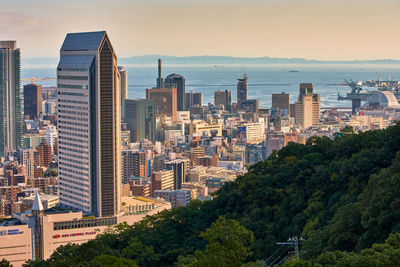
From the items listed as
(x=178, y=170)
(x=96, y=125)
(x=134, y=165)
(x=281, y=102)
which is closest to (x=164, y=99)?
(x=281, y=102)

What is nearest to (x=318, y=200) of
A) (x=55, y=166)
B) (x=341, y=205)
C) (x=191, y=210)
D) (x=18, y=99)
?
(x=341, y=205)

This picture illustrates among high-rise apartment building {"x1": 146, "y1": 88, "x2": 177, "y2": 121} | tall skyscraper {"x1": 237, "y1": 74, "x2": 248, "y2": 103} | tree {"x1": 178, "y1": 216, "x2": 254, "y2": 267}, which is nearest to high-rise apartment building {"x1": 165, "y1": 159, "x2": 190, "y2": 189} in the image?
tree {"x1": 178, "y1": 216, "x2": 254, "y2": 267}

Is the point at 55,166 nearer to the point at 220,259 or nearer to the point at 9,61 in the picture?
the point at 9,61

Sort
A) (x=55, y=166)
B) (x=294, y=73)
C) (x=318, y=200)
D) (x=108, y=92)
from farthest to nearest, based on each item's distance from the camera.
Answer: (x=294, y=73) → (x=55, y=166) → (x=108, y=92) → (x=318, y=200)

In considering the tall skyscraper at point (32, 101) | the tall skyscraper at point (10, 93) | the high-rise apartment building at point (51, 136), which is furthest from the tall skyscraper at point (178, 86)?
the high-rise apartment building at point (51, 136)

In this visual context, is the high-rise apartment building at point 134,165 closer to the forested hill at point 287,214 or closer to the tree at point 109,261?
the forested hill at point 287,214

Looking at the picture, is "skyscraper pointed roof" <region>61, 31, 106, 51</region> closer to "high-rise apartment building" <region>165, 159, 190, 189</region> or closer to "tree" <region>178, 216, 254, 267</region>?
"high-rise apartment building" <region>165, 159, 190, 189</region>
